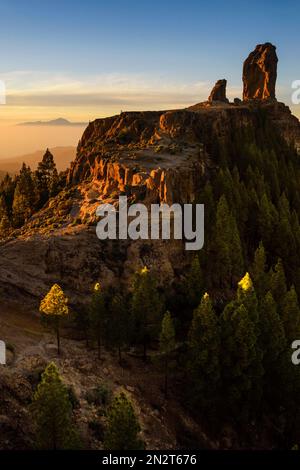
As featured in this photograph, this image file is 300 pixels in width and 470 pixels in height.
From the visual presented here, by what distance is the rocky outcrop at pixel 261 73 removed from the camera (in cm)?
16262

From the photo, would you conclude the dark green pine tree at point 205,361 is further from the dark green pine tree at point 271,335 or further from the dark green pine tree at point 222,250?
the dark green pine tree at point 222,250

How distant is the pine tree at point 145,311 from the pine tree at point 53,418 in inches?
863

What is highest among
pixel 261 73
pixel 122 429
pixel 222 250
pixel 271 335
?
pixel 261 73

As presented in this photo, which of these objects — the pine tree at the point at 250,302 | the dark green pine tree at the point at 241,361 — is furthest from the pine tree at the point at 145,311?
the pine tree at the point at 250,302

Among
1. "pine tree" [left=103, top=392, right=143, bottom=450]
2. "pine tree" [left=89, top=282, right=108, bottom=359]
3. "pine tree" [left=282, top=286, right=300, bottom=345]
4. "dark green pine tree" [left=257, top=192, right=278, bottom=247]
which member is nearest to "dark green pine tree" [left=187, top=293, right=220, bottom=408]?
"pine tree" [left=89, top=282, right=108, bottom=359]

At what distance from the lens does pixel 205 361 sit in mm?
50812

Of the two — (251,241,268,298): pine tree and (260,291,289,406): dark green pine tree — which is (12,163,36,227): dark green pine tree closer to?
(251,241,268,298): pine tree

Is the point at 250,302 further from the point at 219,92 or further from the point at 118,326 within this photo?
the point at 219,92

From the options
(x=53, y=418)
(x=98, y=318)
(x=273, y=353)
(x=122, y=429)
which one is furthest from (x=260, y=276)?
(x=53, y=418)

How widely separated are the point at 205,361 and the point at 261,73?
13876 centimetres

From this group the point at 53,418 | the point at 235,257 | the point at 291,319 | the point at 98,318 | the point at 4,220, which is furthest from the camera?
the point at 4,220
